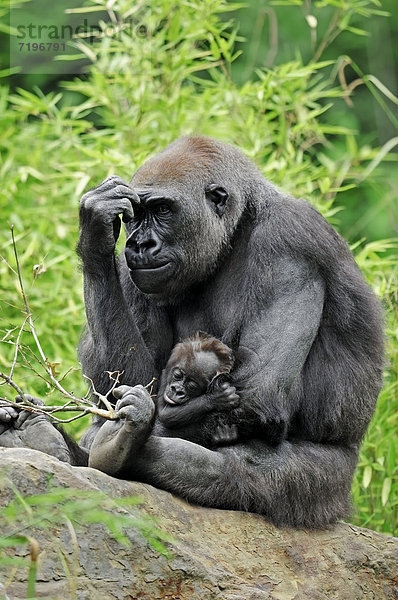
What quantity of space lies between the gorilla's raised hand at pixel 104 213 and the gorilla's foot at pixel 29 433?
757 mm

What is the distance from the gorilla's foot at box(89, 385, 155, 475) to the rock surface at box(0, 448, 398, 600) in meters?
0.11

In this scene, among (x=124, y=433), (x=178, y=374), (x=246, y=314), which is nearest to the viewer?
(x=124, y=433)

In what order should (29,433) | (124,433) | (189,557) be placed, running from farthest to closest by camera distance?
1. (29,433)
2. (124,433)
3. (189,557)

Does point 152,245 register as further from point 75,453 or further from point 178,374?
point 75,453

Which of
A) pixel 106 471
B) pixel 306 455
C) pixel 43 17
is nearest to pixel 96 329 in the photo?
pixel 106 471

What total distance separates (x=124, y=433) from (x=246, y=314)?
88cm

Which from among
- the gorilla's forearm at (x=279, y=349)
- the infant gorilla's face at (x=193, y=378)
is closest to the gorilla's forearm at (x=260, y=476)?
the gorilla's forearm at (x=279, y=349)

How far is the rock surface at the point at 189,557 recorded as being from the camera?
298 centimetres

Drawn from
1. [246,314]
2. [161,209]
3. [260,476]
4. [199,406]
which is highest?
[161,209]

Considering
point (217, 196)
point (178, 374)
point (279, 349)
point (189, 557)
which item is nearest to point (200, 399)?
point (178, 374)

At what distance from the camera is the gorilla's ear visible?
4309mm

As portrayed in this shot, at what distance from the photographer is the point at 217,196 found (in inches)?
170

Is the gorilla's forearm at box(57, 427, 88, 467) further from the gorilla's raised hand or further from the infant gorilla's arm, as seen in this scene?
the gorilla's raised hand

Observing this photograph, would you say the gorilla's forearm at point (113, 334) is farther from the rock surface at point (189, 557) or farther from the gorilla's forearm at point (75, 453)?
the rock surface at point (189, 557)
